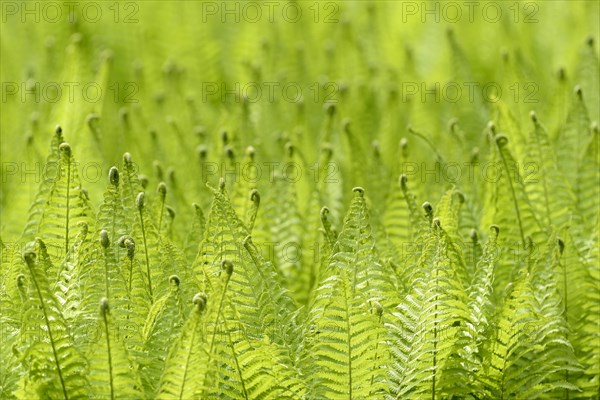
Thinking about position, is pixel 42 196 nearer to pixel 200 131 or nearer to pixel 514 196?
pixel 200 131

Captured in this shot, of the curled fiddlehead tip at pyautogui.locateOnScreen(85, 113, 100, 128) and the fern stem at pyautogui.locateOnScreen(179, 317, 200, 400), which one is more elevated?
the curled fiddlehead tip at pyautogui.locateOnScreen(85, 113, 100, 128)

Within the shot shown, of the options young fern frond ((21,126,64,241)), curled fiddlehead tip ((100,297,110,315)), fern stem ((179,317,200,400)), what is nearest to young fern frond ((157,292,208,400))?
fern stem ((179,317,200,400))

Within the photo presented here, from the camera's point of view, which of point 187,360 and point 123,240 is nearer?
point 187,360

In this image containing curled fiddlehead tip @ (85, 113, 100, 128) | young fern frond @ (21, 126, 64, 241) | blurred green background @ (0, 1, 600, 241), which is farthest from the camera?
blurred green background @ (0, 1, 600, 241)

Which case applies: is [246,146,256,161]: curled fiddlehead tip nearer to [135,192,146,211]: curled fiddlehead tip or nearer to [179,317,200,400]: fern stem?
[135,192,146,211]: curled fiddlehead tip

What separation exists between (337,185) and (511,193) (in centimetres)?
58

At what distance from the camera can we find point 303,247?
2.48 meters

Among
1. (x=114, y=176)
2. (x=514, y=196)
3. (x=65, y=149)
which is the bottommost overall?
(x=114, y=176)

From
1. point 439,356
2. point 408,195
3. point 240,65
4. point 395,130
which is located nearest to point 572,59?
point 395,130

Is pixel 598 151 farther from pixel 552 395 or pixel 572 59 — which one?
pixel 572 59

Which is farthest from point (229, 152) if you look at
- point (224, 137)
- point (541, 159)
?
point (541, 159)

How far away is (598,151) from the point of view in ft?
8.58

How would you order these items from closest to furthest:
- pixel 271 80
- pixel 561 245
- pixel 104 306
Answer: pixel 104 306 < pixel 561 245 < pixel 271 80

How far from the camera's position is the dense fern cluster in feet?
5.91
